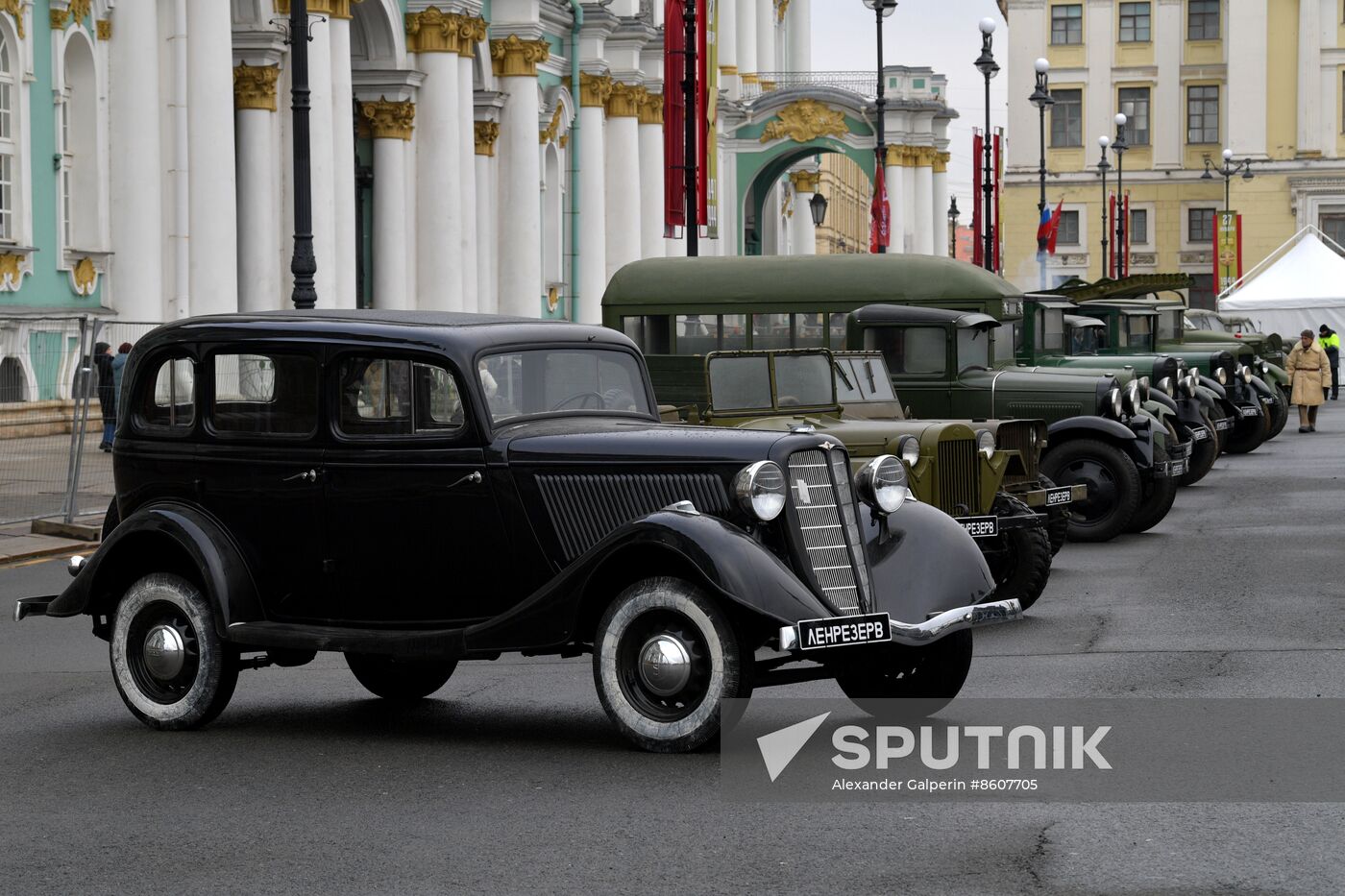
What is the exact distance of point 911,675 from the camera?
351 inches

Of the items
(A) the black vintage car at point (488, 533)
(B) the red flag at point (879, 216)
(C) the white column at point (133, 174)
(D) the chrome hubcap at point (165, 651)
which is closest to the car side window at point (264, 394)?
(A) the black vintage car at point (488, 533)

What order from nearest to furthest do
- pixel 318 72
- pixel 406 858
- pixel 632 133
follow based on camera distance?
pixel 406 858, pixel 318 72, pixel 632 133

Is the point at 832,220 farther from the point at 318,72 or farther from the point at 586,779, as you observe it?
the point at 586,779

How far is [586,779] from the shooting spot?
773cm

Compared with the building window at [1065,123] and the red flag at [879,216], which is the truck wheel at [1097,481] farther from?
the building window at [1065,123]

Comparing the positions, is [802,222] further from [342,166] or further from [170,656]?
[170,656]

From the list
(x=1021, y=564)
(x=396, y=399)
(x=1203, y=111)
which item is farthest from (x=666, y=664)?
(x=1203, y=111)

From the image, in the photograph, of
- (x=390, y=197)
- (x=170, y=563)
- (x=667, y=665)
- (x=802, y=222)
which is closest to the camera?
(x=667, y=665)

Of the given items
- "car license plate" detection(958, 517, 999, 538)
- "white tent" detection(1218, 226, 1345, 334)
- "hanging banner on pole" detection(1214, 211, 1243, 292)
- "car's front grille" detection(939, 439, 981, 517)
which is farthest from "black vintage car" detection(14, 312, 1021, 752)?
"hanging banner on pole" detection(1214, 211, 1243, 292)

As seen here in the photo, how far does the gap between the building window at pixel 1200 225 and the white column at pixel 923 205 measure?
28138 millimetres

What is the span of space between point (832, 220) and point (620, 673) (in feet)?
342

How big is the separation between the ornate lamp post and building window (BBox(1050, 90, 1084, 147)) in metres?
5.93

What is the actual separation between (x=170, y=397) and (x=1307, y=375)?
2847cm

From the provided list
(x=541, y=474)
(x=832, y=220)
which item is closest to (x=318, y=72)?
(x=541, y=474)
